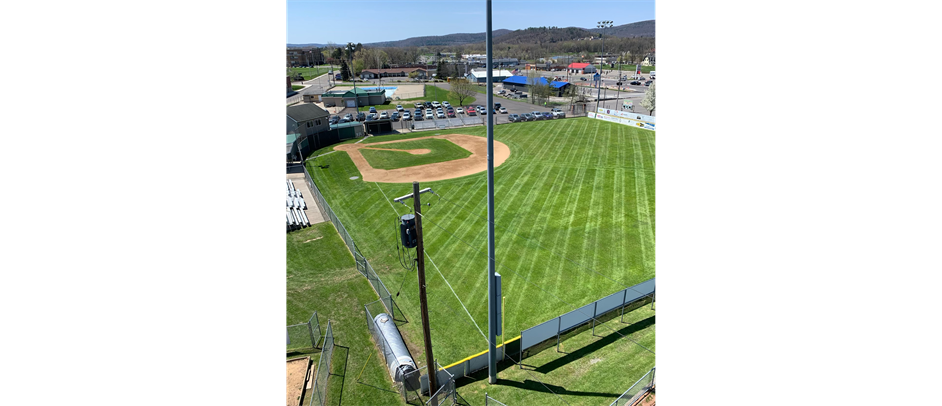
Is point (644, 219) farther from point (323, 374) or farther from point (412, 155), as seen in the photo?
point (412, 155)

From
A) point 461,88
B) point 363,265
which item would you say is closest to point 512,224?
point 363,265

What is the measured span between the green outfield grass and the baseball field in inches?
4.3

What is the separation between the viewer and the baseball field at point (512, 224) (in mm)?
18312

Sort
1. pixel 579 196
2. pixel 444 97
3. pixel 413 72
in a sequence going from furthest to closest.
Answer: pixel 413 72
pixel 444 97
pixel 579 196

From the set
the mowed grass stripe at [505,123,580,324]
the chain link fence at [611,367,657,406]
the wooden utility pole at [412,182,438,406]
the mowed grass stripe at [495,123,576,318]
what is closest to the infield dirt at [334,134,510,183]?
the mowed grass stripe at [495,123,576,318]

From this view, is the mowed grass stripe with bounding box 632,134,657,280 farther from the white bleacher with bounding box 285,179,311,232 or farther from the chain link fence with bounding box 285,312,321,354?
the white bleacher with bounding box 285,179,311,232

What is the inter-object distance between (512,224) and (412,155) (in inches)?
741

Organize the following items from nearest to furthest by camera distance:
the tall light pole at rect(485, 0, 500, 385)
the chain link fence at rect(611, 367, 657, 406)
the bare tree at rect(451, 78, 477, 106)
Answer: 1. the tall light pole at rect(485, 0, 500, 385)
2. the chain link fence at rect(611, 367, 657, 406)
3. the bare tree at rect(451, 78, 477, 106)

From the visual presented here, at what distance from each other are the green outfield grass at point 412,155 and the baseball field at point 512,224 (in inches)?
4.3

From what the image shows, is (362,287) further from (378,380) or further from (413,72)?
(413,72)

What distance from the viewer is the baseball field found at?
18.3 metres

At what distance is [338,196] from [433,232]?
393 inches

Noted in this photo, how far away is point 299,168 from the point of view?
128 ft
